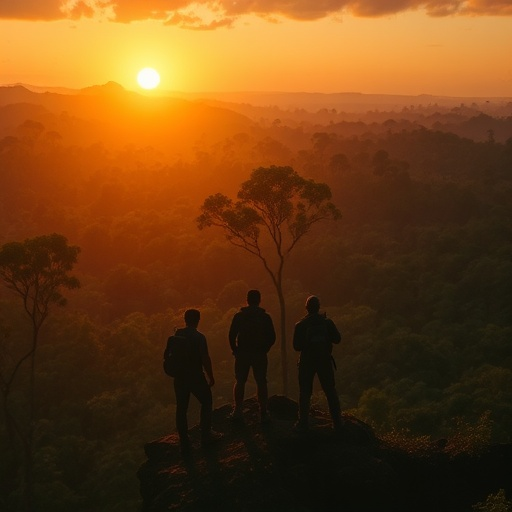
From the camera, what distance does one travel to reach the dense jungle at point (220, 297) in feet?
91.2

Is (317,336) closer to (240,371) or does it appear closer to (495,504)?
(240,371)

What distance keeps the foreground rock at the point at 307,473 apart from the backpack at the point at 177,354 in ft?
5.63

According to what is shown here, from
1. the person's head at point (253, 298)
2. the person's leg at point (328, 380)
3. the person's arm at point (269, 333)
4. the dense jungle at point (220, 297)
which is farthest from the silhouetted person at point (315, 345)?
the dense jungle at point (220, 297)

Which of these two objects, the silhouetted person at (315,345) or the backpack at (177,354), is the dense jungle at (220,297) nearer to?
the silhouetted person at (315,345)

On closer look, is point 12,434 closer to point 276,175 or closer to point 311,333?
point 276,175

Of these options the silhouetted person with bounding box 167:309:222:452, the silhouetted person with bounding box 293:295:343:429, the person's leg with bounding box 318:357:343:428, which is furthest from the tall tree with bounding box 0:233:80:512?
the person's leg with bounding box 318:357:343:428

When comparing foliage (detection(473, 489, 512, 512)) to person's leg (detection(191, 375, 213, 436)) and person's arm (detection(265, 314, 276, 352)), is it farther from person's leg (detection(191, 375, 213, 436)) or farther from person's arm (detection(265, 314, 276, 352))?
person's leg (detection(191, 375, 213, 436))

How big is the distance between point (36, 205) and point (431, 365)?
6073 centimetres

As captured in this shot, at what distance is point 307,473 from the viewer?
9984mm

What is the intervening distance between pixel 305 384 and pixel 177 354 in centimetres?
220

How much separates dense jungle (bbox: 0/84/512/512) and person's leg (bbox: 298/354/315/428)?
10.0 meters

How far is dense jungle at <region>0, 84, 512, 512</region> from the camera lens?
91.2ft

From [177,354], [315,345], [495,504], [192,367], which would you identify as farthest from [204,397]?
[495,504]

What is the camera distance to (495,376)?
29.5 metres
